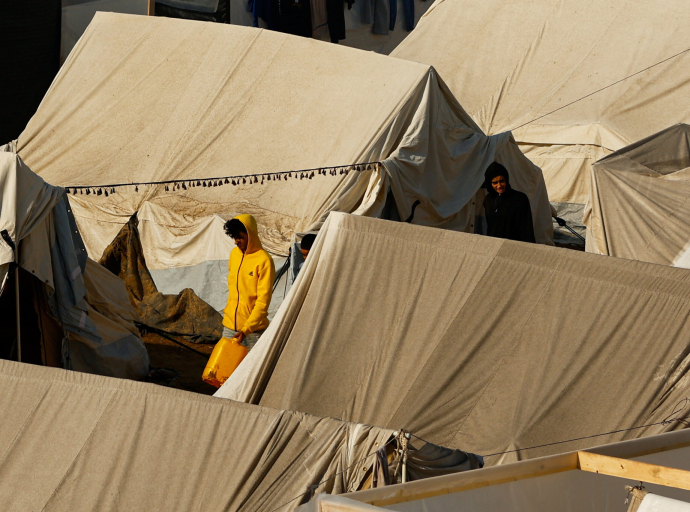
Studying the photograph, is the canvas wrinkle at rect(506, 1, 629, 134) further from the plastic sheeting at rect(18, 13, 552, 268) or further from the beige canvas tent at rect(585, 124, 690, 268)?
the beige canvas tent at rect(585, 124, 690, 268)

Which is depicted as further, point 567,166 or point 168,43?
point 567,166

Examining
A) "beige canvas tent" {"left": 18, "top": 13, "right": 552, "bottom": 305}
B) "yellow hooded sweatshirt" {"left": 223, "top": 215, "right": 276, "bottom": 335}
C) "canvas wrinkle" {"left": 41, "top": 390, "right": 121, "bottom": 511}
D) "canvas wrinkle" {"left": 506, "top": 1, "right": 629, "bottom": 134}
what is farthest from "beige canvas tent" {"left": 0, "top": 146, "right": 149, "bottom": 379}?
"canvas wrinkle" {"left": 506, "top": 1, "right": 629, "bottom": 134}

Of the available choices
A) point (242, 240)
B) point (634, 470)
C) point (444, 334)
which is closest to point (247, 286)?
point (242, 240)

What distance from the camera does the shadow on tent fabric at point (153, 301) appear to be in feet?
27.2

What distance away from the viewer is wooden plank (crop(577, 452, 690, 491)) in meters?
2.81

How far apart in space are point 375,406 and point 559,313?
40.2 inches

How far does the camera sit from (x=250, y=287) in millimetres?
5754

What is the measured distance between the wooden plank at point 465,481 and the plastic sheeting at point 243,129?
4936 millimetres

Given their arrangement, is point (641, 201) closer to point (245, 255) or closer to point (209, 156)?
point (245, 255)

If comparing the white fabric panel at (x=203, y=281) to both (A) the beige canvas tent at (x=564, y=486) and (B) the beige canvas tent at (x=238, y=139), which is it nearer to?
(B) the beige canvas tent at (x=238, y=139)

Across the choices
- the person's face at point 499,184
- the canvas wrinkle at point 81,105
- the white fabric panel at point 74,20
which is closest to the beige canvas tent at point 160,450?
the person's face at point 499,184

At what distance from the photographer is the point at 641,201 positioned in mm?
6836

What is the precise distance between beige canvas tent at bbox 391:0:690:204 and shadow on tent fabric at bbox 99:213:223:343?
5.59 meters

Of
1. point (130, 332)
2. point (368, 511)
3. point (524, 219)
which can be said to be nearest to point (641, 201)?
point (524, 219)
